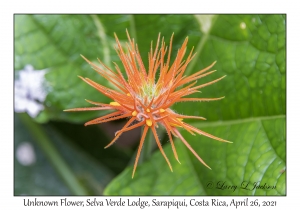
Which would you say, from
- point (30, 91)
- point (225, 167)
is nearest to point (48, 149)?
point (30, 91)

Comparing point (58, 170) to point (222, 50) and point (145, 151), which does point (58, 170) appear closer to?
point (145, 151)

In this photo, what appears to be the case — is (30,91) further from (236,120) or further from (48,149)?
(236,120)

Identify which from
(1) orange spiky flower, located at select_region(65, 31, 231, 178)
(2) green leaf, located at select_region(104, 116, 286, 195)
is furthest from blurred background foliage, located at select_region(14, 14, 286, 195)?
(1) orange spiky flower, located at select_region(65, 31, 231, 178)

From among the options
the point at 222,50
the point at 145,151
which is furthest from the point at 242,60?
the point at 145,151

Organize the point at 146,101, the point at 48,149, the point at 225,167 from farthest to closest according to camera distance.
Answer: the point at 48,149, the point at 225,167, the point at 146,101

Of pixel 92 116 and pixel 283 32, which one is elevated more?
pixel 283 32

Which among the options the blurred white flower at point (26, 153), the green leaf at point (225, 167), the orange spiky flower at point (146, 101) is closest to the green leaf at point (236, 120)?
the green leaf at point (225, 167)
